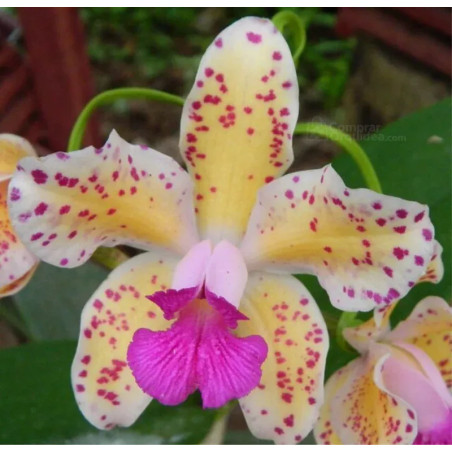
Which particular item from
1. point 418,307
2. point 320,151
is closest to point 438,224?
point 418,307

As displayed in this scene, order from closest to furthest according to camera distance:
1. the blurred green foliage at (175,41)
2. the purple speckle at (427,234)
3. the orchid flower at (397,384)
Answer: the purple speckle at (427,234), the orchid flower at (397,384), the blurred green foliage at (175,41)

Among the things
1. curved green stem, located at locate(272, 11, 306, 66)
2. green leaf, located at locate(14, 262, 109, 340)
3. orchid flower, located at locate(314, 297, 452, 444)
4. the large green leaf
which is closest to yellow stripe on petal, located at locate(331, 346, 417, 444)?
orchid flower, located at locate(314, 297, 452, 444)

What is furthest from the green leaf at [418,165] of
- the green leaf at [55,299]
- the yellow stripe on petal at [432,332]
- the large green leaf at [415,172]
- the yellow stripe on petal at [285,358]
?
the green leaf at [55,299]

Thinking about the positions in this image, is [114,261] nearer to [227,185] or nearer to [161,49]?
[227,185]

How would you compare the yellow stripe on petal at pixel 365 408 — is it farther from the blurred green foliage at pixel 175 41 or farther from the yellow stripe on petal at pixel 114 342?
the blurred green foliage at pixel 175 41

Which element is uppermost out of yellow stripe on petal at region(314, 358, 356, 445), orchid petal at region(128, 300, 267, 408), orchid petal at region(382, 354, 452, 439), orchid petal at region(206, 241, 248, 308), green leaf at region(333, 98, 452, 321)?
orchid petal at region(206, 241, 248, 308)

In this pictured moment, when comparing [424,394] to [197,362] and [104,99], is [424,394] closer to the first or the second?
[197,362]

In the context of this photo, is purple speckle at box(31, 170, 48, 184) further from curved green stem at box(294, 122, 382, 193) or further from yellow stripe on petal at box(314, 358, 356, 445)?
yellow stripe on petal at box(314, 358, 356, 445)
